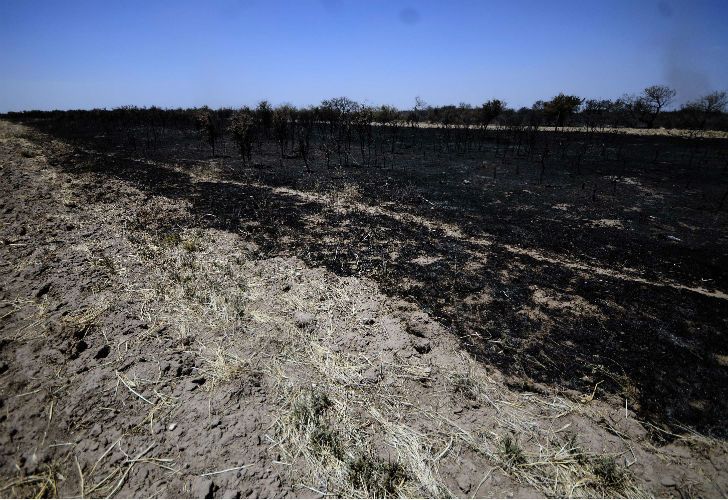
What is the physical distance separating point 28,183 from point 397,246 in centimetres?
1224

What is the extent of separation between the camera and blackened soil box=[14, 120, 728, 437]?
14.0ft

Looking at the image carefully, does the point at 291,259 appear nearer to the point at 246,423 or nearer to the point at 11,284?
the point at 246,423

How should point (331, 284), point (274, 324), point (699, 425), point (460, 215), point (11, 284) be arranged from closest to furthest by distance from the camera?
point (699, 425) < point (274, 324) < point (11, 284) < point (331, 284) < point (460, 215)

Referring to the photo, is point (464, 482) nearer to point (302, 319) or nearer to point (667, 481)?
point (667, 481)

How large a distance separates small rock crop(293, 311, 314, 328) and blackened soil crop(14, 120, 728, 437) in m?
1.50

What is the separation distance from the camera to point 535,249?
7.64 meters

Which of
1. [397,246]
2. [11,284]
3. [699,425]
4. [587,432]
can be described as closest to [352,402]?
[587,432]

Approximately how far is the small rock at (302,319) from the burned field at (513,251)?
2.57ft

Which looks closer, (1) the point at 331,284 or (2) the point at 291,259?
(1) the point at 331,284

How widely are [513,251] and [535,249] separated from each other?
60 centimetres

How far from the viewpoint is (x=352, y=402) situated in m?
3.54

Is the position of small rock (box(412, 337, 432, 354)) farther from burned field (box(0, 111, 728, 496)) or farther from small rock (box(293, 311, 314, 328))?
small rock (box(293, 311, 314, 328))

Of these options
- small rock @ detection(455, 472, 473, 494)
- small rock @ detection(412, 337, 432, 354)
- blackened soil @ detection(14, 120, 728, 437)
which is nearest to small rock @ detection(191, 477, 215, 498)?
small rock @ detection(455, 472, 473, 494)

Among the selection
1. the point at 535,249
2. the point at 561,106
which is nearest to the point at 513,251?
the point at 535,249
